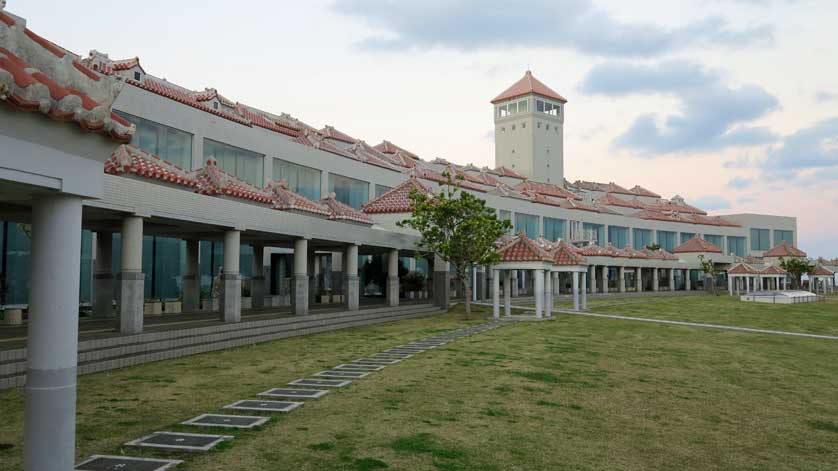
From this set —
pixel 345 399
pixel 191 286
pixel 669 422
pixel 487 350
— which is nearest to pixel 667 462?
pixel 669 422

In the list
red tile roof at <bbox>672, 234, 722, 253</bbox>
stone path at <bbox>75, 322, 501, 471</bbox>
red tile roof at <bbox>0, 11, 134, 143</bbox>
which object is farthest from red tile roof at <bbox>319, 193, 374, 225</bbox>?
red tile roof at <bbox>672, 234, 722, 253</bbox>

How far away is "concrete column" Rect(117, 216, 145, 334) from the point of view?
63.5ft

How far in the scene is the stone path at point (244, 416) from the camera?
9211mm

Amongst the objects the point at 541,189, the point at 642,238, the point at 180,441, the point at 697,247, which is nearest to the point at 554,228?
the point at 541,189

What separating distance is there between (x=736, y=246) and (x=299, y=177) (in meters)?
78.2

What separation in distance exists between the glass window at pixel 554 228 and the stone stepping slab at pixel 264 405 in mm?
68107

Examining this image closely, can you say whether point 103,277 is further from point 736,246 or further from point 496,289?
point 736,246

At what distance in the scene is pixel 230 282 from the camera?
2414 cm

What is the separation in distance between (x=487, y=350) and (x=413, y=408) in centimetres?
973

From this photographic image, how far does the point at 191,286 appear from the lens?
102 feet

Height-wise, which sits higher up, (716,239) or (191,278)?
(716,239)

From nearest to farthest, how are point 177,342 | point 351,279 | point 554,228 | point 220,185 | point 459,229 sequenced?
point 177,342 → point 220,185 → point 351,279 → point 459,229 → point 554,228

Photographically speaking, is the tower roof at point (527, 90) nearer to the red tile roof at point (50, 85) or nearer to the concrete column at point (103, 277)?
the concrete column at point (103, 277)

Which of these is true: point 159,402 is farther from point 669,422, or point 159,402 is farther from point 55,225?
point 669,422
